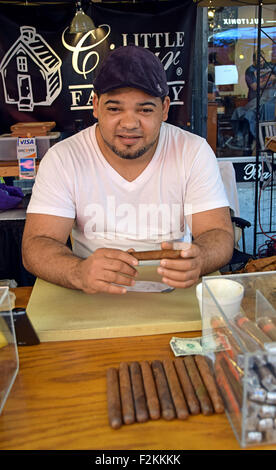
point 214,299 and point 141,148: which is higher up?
point 141,148

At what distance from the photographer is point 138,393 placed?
1.09 m

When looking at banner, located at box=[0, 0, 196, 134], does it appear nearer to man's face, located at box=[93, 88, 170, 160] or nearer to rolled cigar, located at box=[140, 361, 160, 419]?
man's face, located at box=[93, 88, 170, 160]

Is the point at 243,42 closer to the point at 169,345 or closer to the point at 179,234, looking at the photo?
the point at 179,234

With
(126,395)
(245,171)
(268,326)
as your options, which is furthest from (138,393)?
(245,171)

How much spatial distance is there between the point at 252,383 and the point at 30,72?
465 centimetres

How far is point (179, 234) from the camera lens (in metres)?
2.14

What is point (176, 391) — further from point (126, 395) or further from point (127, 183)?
point (127, 183)

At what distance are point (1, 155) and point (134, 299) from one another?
303 centimetres

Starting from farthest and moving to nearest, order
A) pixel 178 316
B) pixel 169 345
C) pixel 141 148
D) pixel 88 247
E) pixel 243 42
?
pixel 243 42 < pixel 88 247 < pixel 141 148 < pixel 178 316 < pixel 169 345

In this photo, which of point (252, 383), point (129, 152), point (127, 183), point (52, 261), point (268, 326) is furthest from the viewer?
point (127, 183)

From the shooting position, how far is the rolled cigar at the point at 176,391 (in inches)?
40.9

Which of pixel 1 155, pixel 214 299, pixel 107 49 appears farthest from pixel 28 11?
pixel 214 299

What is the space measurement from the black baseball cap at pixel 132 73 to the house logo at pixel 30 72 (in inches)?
129

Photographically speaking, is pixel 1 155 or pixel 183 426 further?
pixel 1 155
